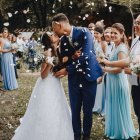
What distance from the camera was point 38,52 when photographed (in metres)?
6.63

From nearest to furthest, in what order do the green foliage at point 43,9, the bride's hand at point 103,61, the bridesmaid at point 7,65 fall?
the bride's hand at point 103,61, the bridesmaid at point 7,65, the green foliage at point 43,9

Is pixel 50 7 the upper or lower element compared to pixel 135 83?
upper

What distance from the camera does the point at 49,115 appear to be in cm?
695

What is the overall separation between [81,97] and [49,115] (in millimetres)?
623

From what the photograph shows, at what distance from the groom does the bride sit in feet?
0.52

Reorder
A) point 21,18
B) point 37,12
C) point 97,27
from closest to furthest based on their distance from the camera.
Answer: point 97,27
point 37,12
point 21,18

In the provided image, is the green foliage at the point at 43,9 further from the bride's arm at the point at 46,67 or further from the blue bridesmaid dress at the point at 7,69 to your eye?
the bride's arm at the point at 46,67

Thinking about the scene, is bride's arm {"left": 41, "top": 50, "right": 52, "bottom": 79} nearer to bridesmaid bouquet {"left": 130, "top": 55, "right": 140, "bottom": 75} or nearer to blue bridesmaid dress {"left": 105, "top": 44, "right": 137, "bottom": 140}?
blue bridesmaid dress {"left": 105, "top": 44, "right": 137, "bottom": 140}

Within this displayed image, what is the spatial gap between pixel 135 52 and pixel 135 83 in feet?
1.59

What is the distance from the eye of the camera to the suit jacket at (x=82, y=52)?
6.71m

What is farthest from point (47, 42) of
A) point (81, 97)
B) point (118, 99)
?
point (118, 99)

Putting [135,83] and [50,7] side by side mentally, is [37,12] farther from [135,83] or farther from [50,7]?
[135,83]

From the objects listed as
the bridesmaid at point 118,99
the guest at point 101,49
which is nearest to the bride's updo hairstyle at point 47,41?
the bridesmaid at point 118,99

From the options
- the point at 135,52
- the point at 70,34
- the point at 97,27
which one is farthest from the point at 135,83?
the point at 97,27
